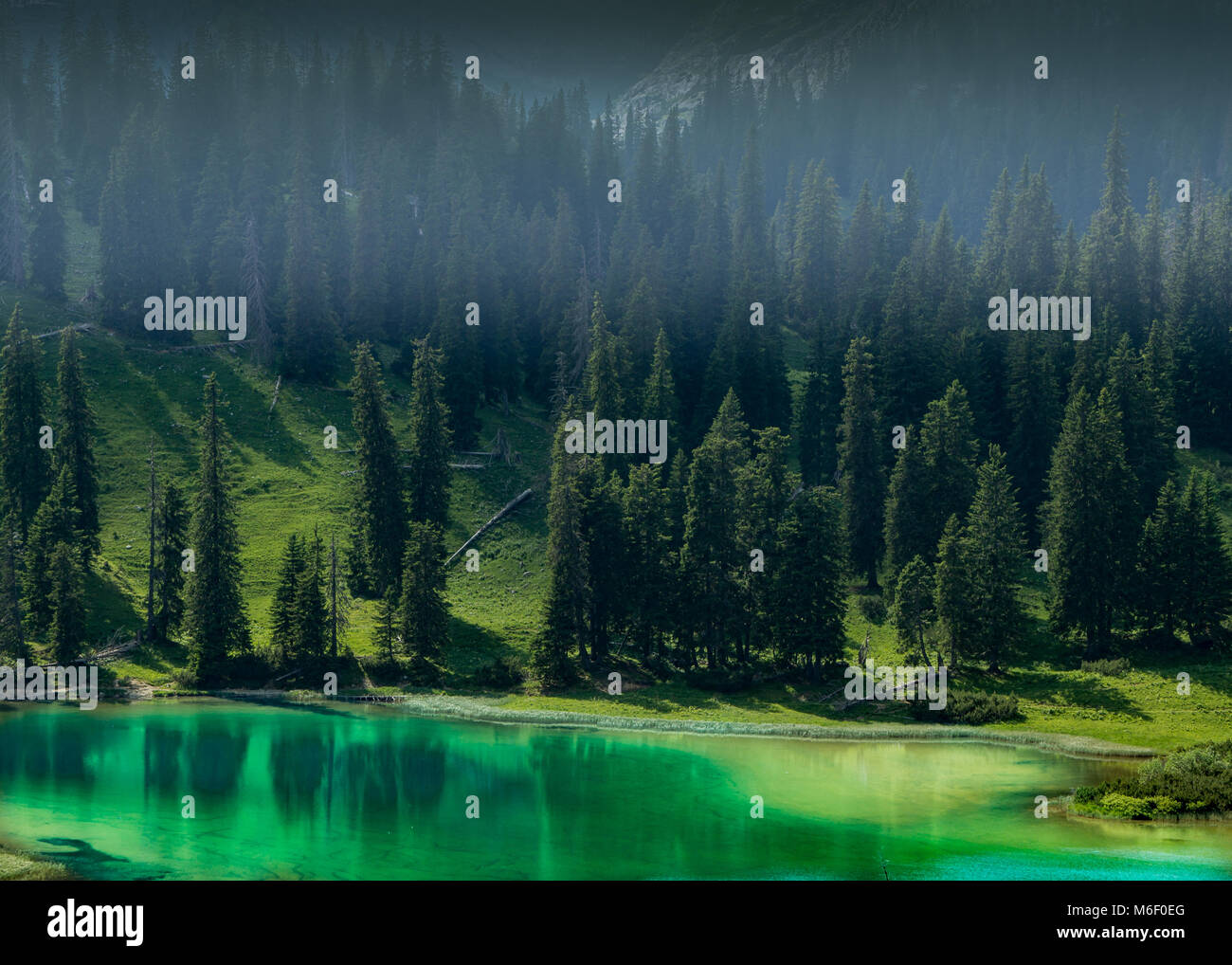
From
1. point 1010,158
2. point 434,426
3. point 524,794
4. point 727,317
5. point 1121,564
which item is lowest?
point 524,794

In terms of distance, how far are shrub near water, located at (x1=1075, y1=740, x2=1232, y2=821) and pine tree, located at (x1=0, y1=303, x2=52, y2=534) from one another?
66845 mm

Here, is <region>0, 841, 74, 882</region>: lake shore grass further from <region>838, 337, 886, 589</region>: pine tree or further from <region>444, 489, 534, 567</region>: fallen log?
<region>838, 337, 886, 589</region>: pine tree

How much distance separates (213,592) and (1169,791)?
5084cm

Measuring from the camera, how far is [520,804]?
4647 cm

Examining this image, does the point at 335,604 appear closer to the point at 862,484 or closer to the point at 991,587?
the point at 862,484

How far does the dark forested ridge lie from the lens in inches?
2712

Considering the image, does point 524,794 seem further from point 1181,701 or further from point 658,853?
point 1181,701

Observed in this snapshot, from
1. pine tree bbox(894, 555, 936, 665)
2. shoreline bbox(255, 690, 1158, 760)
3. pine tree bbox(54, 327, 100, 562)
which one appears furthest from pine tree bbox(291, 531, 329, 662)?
pine tree bbox(894, 555, 936, 665)

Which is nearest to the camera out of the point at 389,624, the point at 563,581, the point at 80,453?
the point at 563,581

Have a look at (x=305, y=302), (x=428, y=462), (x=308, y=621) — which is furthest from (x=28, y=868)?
(x=305, y=302)

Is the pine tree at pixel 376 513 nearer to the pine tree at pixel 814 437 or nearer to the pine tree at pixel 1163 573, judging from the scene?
the pine tree at pixel 814 437

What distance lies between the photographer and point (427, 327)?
106m
